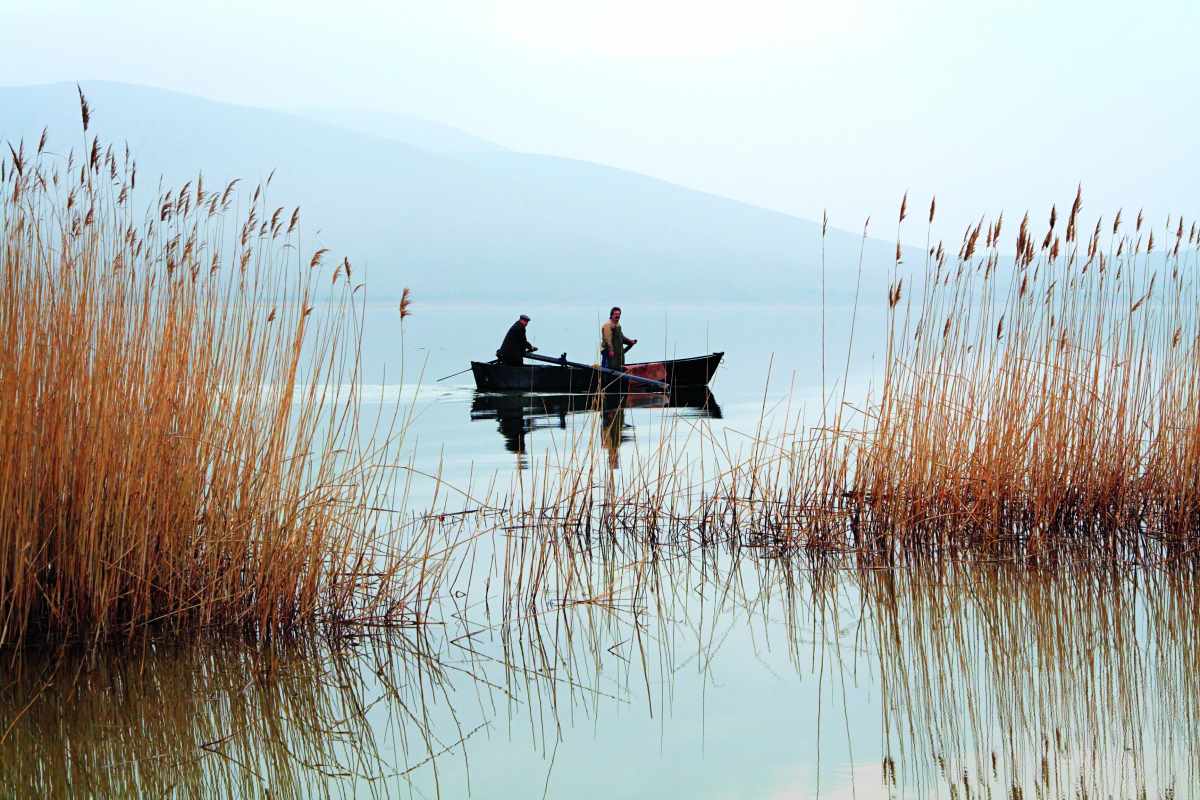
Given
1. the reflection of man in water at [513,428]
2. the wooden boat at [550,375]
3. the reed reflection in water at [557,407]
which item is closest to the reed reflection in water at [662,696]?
the reflection of man in water at [513,428]

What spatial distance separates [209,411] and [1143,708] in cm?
314

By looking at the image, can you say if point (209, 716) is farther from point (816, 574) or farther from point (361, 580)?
point (816, 574)

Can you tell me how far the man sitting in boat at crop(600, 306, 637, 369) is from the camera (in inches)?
573

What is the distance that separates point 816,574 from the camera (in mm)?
5262

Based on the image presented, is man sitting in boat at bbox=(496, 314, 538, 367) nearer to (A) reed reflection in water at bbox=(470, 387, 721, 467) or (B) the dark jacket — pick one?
(B) the dark jacket

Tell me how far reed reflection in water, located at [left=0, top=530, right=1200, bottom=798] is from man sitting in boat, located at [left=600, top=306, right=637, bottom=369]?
31.5 feet

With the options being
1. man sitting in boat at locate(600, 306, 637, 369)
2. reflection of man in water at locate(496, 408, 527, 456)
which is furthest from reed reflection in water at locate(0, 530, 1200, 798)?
man sitting in boat at locate(600, 306, 637, 369)

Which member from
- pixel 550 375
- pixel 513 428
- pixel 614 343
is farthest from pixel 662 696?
pixel 550 375

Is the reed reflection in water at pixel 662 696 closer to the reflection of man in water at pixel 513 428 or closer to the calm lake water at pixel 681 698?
the calm lake water at pixel 681 698

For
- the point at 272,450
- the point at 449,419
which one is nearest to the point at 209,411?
the point at 272,450

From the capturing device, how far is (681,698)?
3836mm

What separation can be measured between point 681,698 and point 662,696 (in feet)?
0.20

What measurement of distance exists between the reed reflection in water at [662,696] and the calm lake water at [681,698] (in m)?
0.01

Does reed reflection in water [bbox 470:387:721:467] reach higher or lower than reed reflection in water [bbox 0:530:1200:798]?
higher
